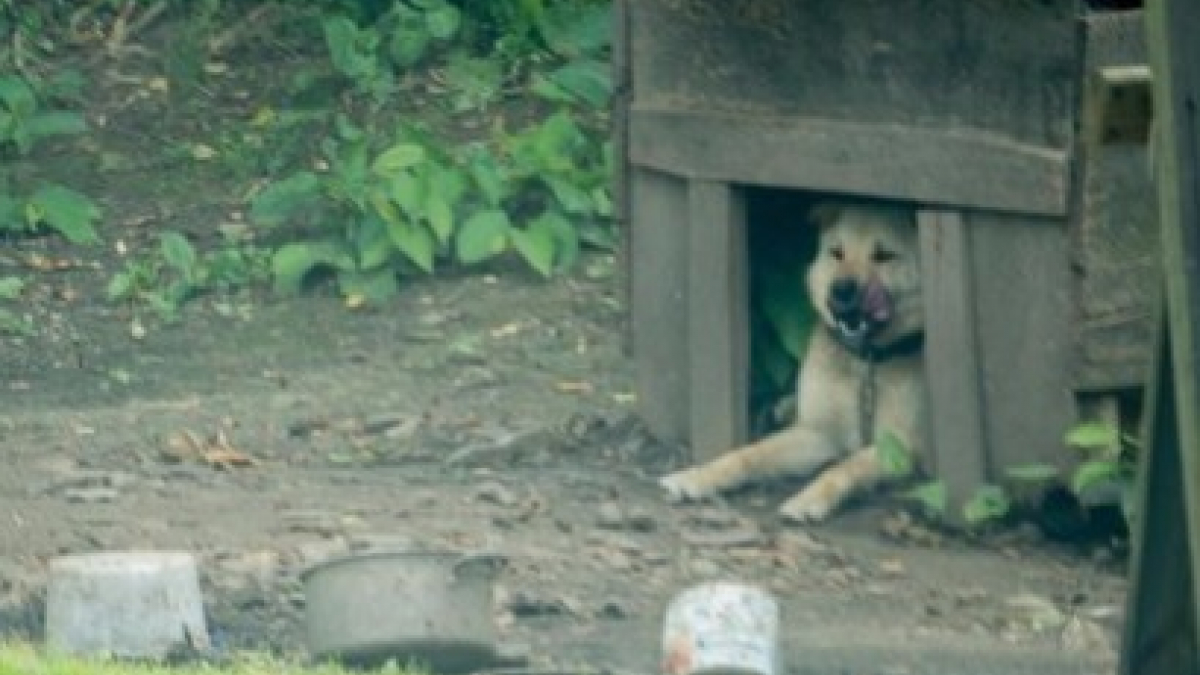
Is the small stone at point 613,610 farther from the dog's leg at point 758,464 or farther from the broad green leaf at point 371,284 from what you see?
the broad green leaf at point 371,284

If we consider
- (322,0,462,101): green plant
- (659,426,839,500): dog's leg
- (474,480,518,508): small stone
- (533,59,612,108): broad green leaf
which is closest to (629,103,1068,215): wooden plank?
(659,426,839,500): dog's leg

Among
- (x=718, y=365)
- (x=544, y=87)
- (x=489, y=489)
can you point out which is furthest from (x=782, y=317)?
(x=544, y=87)

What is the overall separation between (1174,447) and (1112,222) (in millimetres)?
3002

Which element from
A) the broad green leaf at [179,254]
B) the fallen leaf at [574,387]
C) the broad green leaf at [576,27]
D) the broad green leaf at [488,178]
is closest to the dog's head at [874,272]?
the fallen leaf at [574,387]

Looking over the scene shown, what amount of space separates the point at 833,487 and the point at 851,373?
21.5 inches

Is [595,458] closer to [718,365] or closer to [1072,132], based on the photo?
[718,365]

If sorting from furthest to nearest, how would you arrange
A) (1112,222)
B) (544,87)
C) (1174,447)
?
(544,87)
(1112,222)
(1174,447)

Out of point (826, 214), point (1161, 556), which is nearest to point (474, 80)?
point (826, 214)

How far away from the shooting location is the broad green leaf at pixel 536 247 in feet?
37.4

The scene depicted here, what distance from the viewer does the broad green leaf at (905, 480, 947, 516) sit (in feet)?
30.2

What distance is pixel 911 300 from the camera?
9.66m

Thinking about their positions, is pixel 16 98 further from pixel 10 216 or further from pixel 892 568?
pixel 892 568

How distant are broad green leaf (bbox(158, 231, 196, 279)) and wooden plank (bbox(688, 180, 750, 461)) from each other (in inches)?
92.2

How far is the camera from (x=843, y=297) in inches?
383
